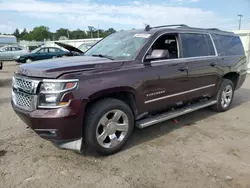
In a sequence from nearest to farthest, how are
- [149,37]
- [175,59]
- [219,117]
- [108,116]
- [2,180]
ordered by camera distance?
1. [2,180]
2. [108,116]
3. [149,37]
4. [175,59]
5. [219,117]

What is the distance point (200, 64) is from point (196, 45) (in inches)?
16.6

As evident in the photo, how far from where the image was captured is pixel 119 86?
3301 mm

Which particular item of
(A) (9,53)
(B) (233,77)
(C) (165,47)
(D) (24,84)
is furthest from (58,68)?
(A) (9,53)

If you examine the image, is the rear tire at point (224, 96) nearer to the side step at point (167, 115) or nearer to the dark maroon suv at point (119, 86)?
the dark maroon suv at point (119, 86)

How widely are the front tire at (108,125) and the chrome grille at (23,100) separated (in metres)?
0.78

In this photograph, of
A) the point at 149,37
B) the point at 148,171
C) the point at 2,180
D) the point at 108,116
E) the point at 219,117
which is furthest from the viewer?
the point at 219,117

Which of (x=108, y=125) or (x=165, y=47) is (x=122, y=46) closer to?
(x=165, y=47)

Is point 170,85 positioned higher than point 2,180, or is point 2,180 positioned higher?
point 170,85

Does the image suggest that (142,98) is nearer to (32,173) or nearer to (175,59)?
(175,59)

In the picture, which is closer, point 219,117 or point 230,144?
point 230,144

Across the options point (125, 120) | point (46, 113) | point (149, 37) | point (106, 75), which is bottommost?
point (125, 120)

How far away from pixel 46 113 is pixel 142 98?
1476mm

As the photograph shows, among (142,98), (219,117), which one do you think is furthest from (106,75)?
(219,117)

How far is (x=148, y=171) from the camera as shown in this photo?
121 inches
